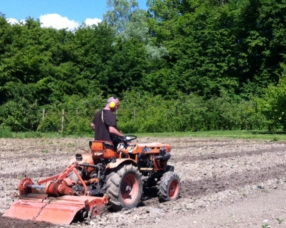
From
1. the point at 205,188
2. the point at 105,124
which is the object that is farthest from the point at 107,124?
the point at 205,188

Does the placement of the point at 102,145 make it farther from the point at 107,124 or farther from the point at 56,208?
the point at 56,208

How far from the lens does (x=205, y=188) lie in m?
12.2

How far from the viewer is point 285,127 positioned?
3488 cm

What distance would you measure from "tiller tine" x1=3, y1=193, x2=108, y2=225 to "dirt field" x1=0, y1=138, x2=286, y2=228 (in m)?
0.19

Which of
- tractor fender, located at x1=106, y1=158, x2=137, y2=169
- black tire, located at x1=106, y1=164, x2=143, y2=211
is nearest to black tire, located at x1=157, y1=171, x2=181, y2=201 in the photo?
black tire, located at x1=106, y1=164, x2=143, y2=211

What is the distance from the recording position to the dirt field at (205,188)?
336 inches

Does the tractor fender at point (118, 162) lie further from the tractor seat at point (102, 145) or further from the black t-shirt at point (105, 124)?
the black t-shirt at point (105, 124)

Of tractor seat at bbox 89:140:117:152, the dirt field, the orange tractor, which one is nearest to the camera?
the dirt field

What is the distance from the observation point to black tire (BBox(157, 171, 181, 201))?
10.4 meters

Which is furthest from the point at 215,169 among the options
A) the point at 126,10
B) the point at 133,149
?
the point at 126,10

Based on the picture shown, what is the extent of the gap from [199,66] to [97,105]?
18.6 m

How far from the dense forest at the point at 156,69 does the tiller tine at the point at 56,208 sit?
27341 mm

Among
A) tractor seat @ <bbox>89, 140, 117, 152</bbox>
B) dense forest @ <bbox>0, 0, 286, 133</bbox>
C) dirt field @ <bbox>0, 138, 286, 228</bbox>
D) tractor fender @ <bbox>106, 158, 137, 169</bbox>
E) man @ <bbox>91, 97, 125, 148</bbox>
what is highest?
dense forest @ <bbox>0, 0, 286, 133</bbox>

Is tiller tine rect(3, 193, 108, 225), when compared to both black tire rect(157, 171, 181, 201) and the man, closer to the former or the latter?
the man
